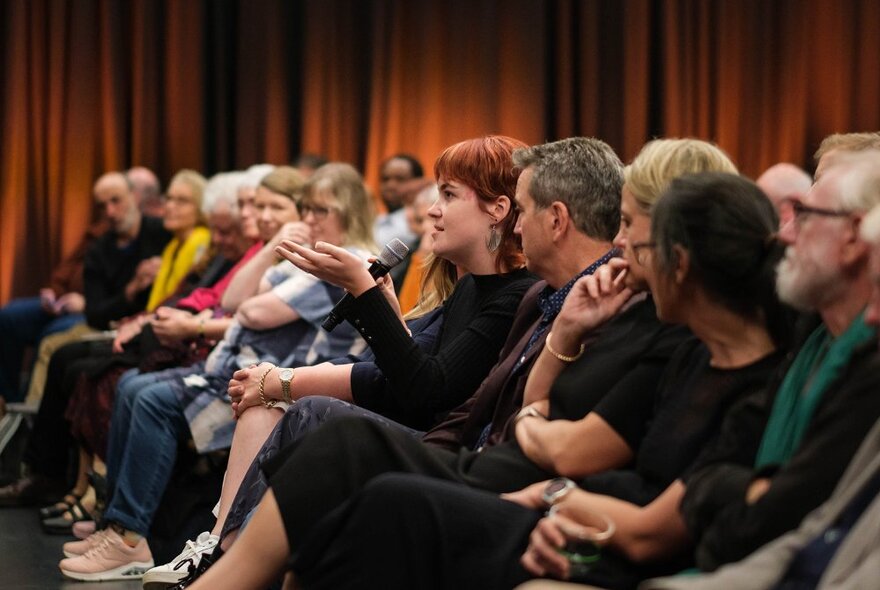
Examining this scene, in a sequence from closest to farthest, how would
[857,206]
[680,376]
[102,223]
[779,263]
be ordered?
[857,206]
[779,263]
[680,376]
[102,223]

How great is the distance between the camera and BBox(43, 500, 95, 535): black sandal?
4.61 m

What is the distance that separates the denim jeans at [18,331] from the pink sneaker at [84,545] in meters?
2.59

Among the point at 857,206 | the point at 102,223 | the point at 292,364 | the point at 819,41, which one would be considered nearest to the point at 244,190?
the point at 292,364

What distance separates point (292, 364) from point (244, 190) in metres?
1.24

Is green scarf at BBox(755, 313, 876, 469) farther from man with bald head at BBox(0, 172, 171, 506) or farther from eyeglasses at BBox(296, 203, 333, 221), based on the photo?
man with bald head at BBox(0, 172, 171, 506)

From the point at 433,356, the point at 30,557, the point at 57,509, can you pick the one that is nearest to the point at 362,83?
the point at 57,509

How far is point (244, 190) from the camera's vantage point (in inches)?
201

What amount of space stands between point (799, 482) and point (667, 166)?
28.6 inches

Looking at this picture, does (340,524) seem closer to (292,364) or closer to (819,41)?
(292,364)

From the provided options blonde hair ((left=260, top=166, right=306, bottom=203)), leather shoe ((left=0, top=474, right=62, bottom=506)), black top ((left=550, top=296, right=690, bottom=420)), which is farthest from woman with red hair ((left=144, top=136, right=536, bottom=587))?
leather shoe ((left=0, top=474, right=62, bottom=506))

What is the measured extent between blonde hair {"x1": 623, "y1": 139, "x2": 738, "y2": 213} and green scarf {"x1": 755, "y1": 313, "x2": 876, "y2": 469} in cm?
43

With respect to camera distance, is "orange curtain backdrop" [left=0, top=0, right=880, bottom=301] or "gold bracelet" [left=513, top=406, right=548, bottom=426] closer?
"gold bracelet" [left=513, top=406, right=548, bottom=426]

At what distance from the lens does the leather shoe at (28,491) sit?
16.8 feet

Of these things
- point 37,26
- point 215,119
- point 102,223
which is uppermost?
point 37,26
